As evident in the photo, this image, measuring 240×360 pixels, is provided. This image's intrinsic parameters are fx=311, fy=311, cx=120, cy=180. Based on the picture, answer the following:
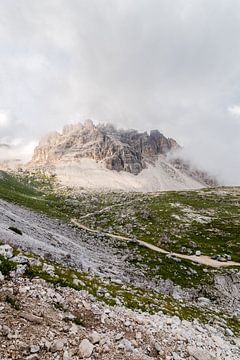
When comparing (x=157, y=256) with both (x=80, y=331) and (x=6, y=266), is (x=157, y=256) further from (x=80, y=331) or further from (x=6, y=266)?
(x=80, y=331)

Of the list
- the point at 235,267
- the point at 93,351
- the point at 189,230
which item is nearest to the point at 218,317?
the point at 93,351

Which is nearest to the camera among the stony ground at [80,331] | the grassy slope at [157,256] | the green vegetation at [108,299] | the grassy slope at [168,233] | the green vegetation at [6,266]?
the stony ground at [80,331]

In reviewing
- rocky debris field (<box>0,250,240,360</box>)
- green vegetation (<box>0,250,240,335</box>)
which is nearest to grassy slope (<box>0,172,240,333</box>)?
green vegetation (<box>0,250,240,335</box>)

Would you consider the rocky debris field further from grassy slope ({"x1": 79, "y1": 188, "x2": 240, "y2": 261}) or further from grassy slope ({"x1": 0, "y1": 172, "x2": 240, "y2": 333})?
grassy slope ({"x1": 79, "y1": 188, "x2": 240, "y2": 261})

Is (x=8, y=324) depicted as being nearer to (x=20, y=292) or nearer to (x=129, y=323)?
(x=20, y=292)

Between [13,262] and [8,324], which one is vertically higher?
[13,262]

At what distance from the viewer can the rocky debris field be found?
12.2 metres

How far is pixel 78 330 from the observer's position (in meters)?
14.0

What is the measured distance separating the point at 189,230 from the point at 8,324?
235 ft

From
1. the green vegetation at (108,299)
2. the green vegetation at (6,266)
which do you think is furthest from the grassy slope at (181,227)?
the green vegetation at (6,266)

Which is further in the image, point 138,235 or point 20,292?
point 138,235

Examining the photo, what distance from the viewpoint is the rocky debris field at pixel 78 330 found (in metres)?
12.2

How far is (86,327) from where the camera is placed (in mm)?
14586

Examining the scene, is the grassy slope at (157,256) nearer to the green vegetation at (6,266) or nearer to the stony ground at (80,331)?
the green vegetation at (6,266)
